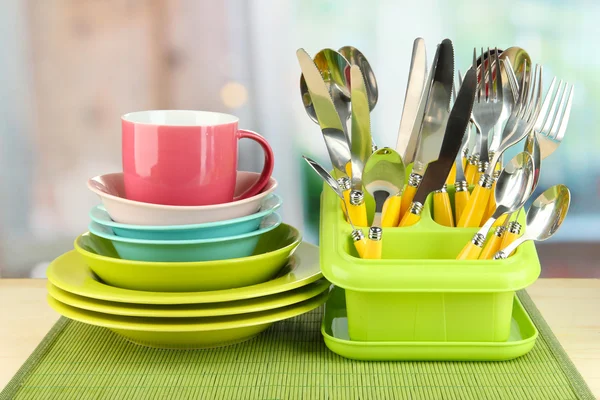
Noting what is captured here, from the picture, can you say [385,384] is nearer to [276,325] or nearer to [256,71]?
[276,325]

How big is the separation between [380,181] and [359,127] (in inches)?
2.3

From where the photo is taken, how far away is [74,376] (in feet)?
2.07

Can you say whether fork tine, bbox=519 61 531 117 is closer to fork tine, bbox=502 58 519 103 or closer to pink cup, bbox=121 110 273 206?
fork tine, bbox=502 58 519 103

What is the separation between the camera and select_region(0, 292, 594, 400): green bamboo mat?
60cm

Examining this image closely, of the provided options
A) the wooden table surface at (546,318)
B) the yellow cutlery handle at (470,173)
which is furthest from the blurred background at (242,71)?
the yellow cutlery handle at (470,173)

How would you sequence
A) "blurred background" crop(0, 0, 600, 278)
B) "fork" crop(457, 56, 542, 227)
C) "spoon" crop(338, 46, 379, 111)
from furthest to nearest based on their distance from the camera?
"blurred background" crop(0, 0, 600, 278) → "spoon" crop(338, 46, 379, 111) → "fork" crop(457, 56, 542, 227)

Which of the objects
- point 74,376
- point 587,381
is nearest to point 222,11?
point 74,376

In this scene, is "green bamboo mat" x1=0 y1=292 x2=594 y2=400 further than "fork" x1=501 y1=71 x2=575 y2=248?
No

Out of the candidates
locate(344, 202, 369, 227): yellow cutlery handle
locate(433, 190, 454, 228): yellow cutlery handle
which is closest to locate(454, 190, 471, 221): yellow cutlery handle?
locate(433, 190, 454, 228): yellow cutlery handle

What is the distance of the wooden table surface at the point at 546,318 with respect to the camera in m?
0.69

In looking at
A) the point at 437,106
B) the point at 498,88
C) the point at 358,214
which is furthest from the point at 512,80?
the point at 358,214

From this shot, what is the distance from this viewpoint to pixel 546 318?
0.80 metres

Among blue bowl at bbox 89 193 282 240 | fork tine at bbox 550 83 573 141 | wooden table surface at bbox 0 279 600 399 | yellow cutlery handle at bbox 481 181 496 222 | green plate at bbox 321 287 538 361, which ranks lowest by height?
wooden table surface at bbox 0 279 600 399

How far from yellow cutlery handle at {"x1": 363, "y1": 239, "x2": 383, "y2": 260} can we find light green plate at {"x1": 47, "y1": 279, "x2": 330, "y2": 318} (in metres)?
0.07
